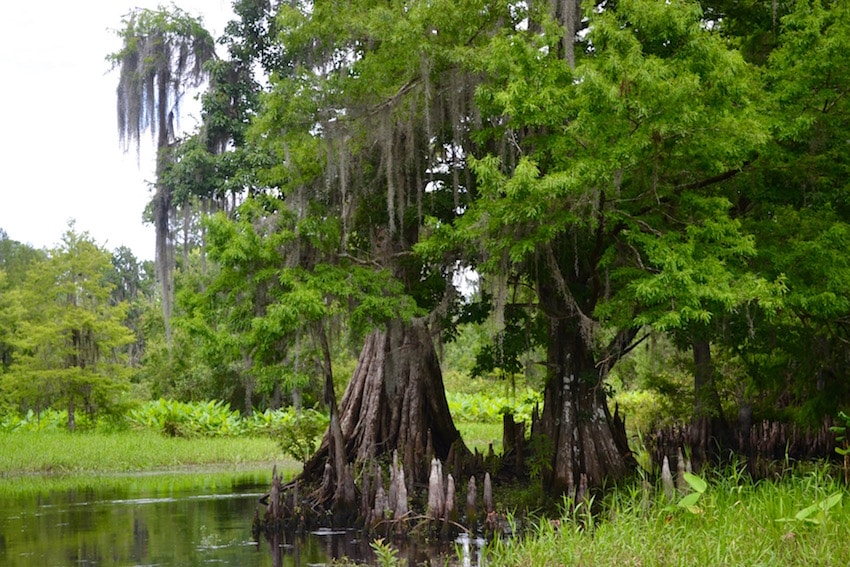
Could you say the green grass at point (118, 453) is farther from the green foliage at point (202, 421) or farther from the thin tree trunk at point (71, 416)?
the green foliage at point (202, 421)

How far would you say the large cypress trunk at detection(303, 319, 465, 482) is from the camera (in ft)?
51.1

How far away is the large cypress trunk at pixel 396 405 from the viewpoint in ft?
51.1

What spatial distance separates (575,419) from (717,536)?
5.29m

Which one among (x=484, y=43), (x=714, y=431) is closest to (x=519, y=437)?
(x=714, y=431)

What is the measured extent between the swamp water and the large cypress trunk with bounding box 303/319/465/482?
6.57 ft

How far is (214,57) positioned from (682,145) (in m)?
15.7

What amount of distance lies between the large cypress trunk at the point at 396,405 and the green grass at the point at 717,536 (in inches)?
218

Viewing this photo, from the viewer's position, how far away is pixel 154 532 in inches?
542

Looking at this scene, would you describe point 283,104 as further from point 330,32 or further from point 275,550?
A: point 275,550

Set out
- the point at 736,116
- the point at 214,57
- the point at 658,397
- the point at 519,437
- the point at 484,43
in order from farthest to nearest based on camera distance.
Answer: the point at 214,57 < the point at 658,397 < the point at 519,437 < the point at 484,43 < the point at 736,116

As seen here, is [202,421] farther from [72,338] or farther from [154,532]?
[154,532]

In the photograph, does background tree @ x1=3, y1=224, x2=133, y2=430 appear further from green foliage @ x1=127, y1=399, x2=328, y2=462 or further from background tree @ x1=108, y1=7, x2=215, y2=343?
background tree @ x1=108, y1=7, x2=215, y2=343

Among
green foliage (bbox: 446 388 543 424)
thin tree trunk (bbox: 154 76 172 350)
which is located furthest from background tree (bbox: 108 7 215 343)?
green foliage (bbox: 446 388 543 424)

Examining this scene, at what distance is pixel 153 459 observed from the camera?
23062 mm
